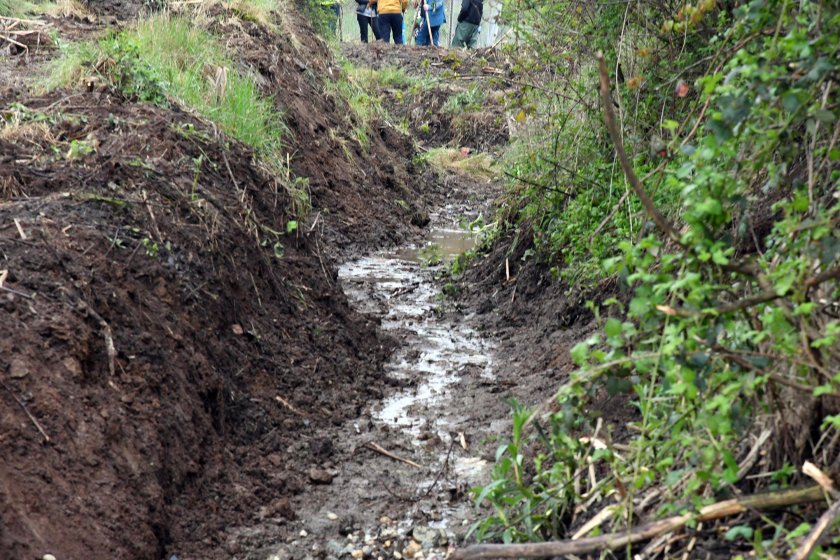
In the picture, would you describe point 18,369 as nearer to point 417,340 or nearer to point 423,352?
point 423,352

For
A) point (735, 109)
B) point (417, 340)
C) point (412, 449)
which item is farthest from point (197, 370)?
point (735, 109)

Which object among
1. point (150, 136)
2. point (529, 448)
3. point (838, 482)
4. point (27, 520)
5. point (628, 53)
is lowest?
point (529, 448)

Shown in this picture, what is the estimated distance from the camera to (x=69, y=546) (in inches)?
130

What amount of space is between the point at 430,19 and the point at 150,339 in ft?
54.0

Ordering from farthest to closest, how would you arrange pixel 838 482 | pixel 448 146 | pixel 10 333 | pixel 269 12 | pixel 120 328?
1. pixel 448 146
2. pixel 269 12
3. pixel 120 328
4. pixel 10 333
5. pixel 838 482

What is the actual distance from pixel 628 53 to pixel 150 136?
305 cm

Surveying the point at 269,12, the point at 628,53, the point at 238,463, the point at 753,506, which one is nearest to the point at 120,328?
the point at 238,463

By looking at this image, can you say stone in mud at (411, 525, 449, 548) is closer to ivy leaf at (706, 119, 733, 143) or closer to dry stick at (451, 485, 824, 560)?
dry stick at (451, 485, 824, 560)

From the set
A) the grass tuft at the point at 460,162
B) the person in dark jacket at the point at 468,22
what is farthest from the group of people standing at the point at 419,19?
the grass tuft at the point at 460,162

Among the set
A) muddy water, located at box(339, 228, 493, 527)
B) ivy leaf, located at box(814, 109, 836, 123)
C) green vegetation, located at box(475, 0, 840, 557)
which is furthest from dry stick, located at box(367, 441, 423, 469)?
ivy leaf, located at box(814, 109, 836, 123)

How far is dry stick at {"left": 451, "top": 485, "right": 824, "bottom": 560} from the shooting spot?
2705 mm

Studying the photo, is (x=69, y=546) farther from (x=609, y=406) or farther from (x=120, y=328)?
(x=609, y=406)

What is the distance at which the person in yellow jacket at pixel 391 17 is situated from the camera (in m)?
18.1

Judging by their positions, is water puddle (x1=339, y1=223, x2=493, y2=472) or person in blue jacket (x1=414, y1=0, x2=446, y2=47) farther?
person in blue jacket (x1=414, y1=0, x2=446, y2=47)
